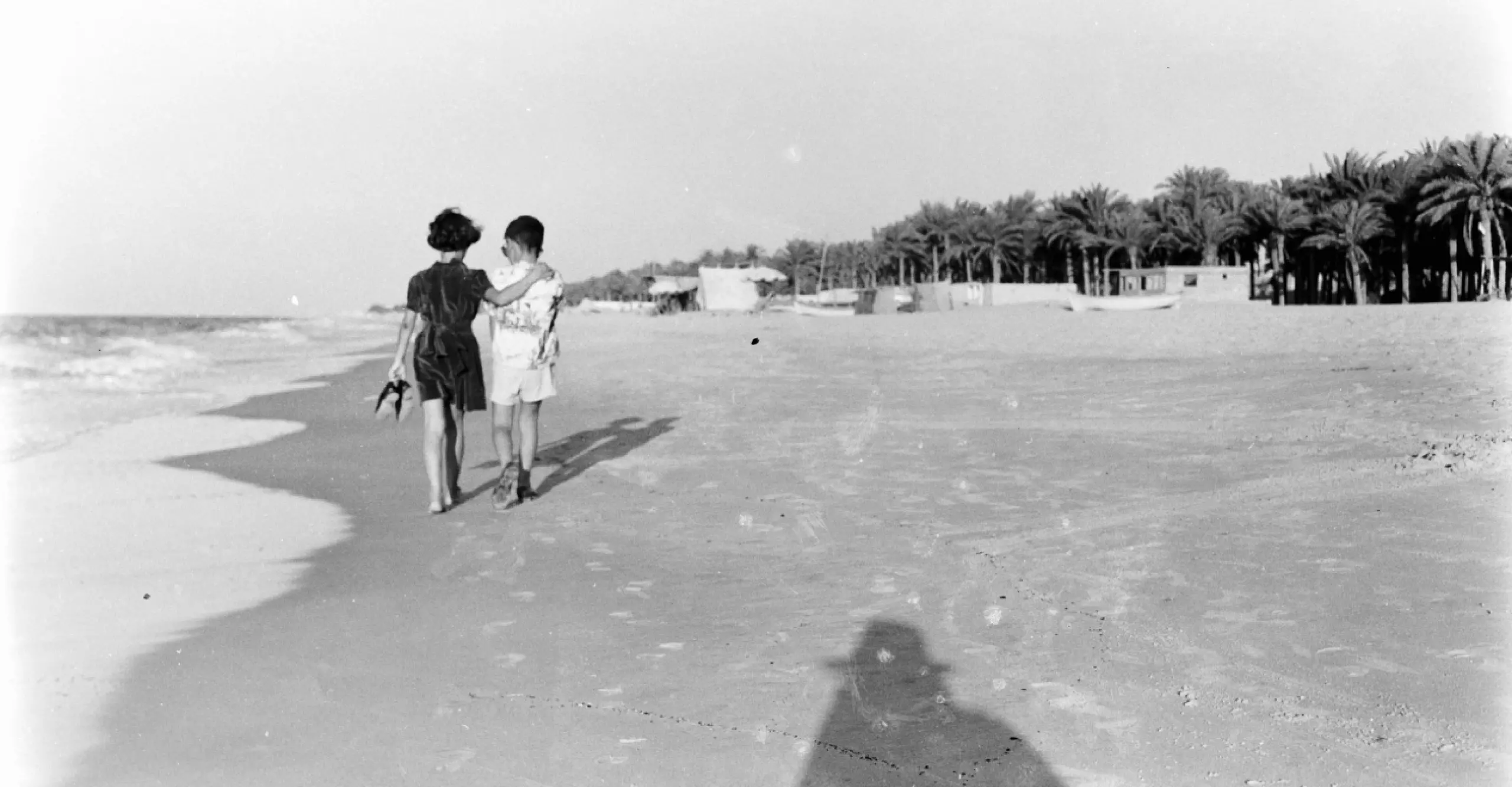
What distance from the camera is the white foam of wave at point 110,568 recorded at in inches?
134

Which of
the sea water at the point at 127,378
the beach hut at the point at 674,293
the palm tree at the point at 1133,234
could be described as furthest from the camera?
the beach hut at the point at 674,293

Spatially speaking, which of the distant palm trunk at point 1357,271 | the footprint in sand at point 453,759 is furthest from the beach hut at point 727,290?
the footprint in sand at point 453,759

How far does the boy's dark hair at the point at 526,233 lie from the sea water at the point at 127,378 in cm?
633

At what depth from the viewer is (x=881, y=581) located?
4617mm

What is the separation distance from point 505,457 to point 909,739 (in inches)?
159

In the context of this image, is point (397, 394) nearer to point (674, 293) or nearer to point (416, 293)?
point (416, 293)

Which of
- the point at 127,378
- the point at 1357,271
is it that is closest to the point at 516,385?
the point at 127,378

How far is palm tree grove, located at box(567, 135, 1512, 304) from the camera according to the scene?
36219 millimetres

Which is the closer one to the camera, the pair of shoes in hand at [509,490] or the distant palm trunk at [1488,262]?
the pair of shoes in hand at [509,490]

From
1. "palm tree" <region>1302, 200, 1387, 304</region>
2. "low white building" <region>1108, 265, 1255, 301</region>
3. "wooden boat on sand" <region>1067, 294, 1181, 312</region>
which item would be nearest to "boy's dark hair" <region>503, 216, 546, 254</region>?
"wooden boat on sand" <region>1067, 294, 1181, 312</region>

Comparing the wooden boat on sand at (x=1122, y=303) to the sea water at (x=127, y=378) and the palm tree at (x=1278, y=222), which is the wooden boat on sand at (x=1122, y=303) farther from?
the sea water at (x=127, y=378)

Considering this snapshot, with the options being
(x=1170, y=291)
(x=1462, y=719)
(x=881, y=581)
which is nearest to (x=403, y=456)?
(x=881, y=581)

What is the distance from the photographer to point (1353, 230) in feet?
132

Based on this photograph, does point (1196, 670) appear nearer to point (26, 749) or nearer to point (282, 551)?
point (26, 749)
